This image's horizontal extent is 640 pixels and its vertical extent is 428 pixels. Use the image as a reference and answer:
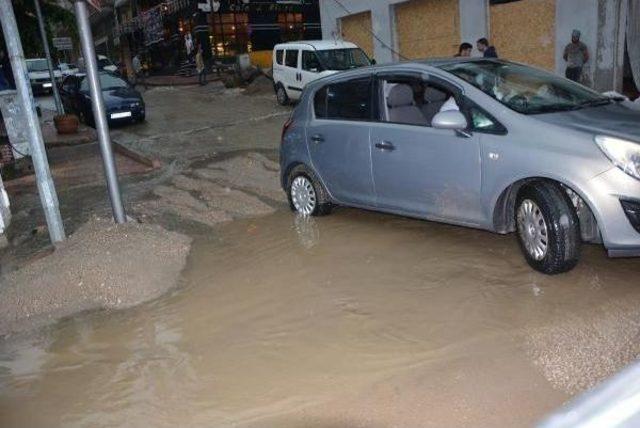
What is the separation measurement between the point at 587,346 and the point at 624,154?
1355mm

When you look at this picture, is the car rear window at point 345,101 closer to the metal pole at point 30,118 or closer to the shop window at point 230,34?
the metal pole at point 30,118

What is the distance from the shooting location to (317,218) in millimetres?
6852

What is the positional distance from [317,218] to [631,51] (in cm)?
882

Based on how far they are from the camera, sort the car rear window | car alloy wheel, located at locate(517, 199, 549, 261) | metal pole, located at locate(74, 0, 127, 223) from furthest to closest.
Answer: metal pole, located at locate(74, 0, 127, 223), the car rear window, car alloy wheel, located at locate(517, 199, 549, 261)

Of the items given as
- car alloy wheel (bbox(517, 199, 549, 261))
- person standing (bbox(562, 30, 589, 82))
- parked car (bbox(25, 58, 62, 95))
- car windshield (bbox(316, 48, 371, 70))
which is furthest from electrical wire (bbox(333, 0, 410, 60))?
car alloy wheel (bbox(517, 199, 549, 261))

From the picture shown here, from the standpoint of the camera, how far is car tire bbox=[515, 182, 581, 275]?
4258 millimetres

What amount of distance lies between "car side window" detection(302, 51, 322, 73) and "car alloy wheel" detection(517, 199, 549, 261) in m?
12.8

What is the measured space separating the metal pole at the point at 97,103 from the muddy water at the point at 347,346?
4.92ft

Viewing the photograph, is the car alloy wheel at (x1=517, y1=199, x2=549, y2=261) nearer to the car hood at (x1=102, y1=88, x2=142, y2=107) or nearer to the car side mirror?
the car side mirror

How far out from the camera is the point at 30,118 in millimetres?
6242

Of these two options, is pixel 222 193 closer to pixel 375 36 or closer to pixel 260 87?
pixel 375 36

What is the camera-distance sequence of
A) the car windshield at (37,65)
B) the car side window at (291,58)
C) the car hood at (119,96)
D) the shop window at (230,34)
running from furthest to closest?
the shop window at (230,34), the car windshield at (37,65), the car side window at (291,58), the car hood at (119,96)

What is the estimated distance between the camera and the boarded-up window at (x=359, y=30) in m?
20.5

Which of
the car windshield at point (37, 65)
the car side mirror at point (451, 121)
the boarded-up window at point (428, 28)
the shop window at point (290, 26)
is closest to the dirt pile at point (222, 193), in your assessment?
the car side mirror at point (451, 121)
